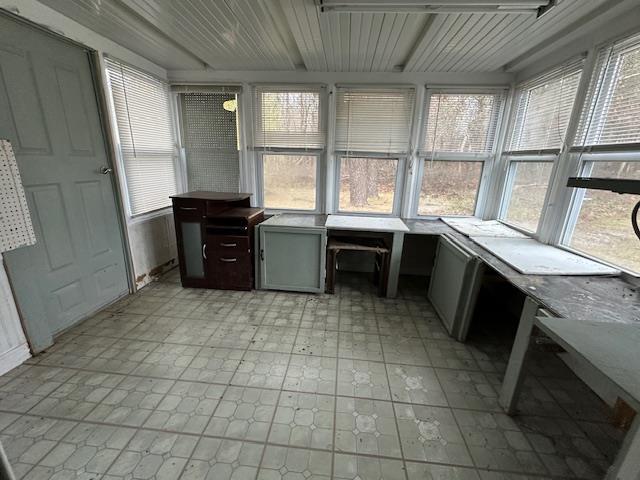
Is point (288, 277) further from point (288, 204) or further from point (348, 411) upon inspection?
point (348, 411)

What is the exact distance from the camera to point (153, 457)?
1.29 m

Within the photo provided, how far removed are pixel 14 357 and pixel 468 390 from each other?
118 inches

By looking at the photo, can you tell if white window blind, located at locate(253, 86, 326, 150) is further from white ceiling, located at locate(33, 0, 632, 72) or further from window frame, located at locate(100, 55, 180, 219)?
window frame, located at locate(100, 55, 180, 219)

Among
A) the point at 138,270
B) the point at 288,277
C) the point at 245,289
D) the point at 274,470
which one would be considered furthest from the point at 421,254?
the point at 138,270

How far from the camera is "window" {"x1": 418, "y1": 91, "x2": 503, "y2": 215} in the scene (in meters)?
3.01

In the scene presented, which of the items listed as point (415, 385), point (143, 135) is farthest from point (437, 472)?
point (143, 135)

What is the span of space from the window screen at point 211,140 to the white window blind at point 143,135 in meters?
0.21

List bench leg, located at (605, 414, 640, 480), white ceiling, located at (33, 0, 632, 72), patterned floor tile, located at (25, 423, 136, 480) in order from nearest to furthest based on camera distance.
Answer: bench leg, located at (605, 414, 640, 480)
patterned floor tile, located at (25, 423, 136, 480)
white ceiling, located at (33, 0, 632, 72)

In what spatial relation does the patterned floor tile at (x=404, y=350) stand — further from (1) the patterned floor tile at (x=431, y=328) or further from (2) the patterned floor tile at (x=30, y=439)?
(2) the patterned floor tile at (x=30, y=439)

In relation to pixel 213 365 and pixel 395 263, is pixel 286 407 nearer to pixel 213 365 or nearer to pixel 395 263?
pixel 213 365

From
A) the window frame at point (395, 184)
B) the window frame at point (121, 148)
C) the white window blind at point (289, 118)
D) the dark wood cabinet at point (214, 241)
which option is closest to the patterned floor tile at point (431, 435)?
the dark wood cabinet at point (214, 241)

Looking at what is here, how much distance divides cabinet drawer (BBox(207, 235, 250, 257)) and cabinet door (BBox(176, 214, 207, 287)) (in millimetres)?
101

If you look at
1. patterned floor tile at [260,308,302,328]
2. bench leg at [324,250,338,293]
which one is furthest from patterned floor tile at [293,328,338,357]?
bench leg at [324,250,338,293]

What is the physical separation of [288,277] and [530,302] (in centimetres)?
207
